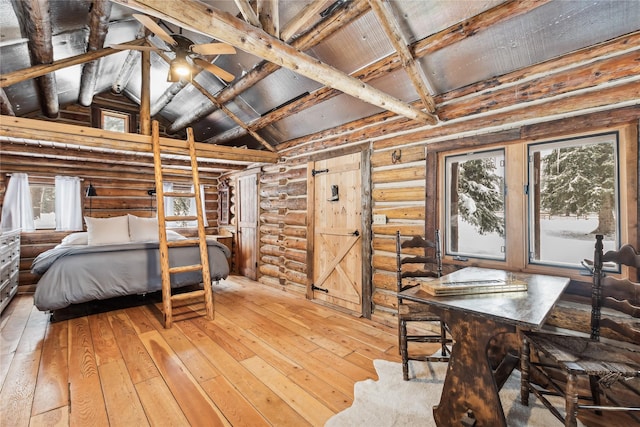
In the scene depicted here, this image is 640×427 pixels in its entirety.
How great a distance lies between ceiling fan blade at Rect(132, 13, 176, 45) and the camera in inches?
89.8

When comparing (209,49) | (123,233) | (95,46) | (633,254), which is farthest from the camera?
(123,233)

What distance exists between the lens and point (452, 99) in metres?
2.99

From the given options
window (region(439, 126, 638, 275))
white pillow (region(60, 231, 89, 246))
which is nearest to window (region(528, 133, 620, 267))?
window (region(439, 126, 638, 275))

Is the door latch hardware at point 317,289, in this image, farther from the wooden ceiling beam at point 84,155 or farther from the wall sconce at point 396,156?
the wooden ceiling beam at point 84,155

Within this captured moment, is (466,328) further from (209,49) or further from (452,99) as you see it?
(209,49)

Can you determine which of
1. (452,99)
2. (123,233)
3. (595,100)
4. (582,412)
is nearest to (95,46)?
(123,233)

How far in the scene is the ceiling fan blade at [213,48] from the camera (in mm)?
2617

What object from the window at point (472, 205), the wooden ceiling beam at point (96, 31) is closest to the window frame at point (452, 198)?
the window at point (472, 205)

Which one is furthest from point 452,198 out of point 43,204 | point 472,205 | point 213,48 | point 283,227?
point 43,204

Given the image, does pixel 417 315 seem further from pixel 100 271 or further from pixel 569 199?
pixel 100 271

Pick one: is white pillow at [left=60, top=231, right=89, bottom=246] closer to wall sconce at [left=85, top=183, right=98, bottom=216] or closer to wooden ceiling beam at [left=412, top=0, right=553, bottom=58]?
wall sconce at [left=85, top=183, right=98, bottom=216]

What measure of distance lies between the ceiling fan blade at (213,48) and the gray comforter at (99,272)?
2682 millimetres

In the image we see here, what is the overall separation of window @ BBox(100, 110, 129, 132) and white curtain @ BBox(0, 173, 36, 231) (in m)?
1.74

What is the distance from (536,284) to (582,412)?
886mm
